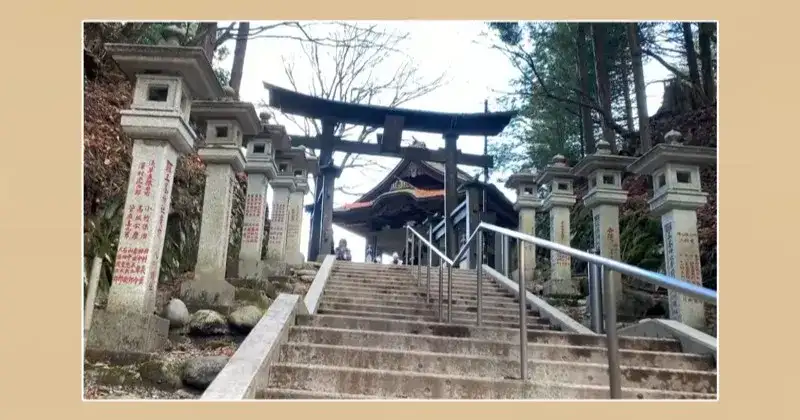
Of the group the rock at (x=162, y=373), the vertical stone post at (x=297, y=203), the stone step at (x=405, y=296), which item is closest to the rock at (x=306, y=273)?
the vertical stone post at (x=297, y=203)

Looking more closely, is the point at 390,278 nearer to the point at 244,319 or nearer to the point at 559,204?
the point at 559,204

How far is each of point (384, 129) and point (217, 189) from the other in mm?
5957

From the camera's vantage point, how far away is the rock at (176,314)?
4.69 metres

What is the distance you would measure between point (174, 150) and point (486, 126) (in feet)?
27.2

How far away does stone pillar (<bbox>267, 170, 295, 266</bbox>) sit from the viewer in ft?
28.1

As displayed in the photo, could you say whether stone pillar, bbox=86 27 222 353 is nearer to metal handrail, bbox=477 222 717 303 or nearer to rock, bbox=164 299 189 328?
rock, bbox=164 299 189 328

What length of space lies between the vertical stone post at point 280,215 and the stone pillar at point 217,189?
202cm

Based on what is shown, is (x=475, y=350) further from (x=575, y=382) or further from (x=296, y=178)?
(x=296, y=178)

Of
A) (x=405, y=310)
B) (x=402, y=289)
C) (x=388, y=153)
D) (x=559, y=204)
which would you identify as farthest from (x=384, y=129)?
(x=405, y=310)

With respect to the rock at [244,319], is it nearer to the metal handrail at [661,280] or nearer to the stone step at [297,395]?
the stone step at [297,395]

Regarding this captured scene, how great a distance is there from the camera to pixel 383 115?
1179 cm

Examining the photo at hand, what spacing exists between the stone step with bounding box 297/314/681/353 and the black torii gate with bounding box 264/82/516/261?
6.71m

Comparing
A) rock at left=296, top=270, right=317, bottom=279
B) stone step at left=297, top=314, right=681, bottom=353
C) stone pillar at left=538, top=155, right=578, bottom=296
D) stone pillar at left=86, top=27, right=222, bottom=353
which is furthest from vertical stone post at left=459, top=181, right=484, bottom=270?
stone pillar at left=86, top=27, right=222, bottom=353

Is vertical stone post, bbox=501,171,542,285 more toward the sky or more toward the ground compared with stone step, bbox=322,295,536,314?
→ more toward the sky
